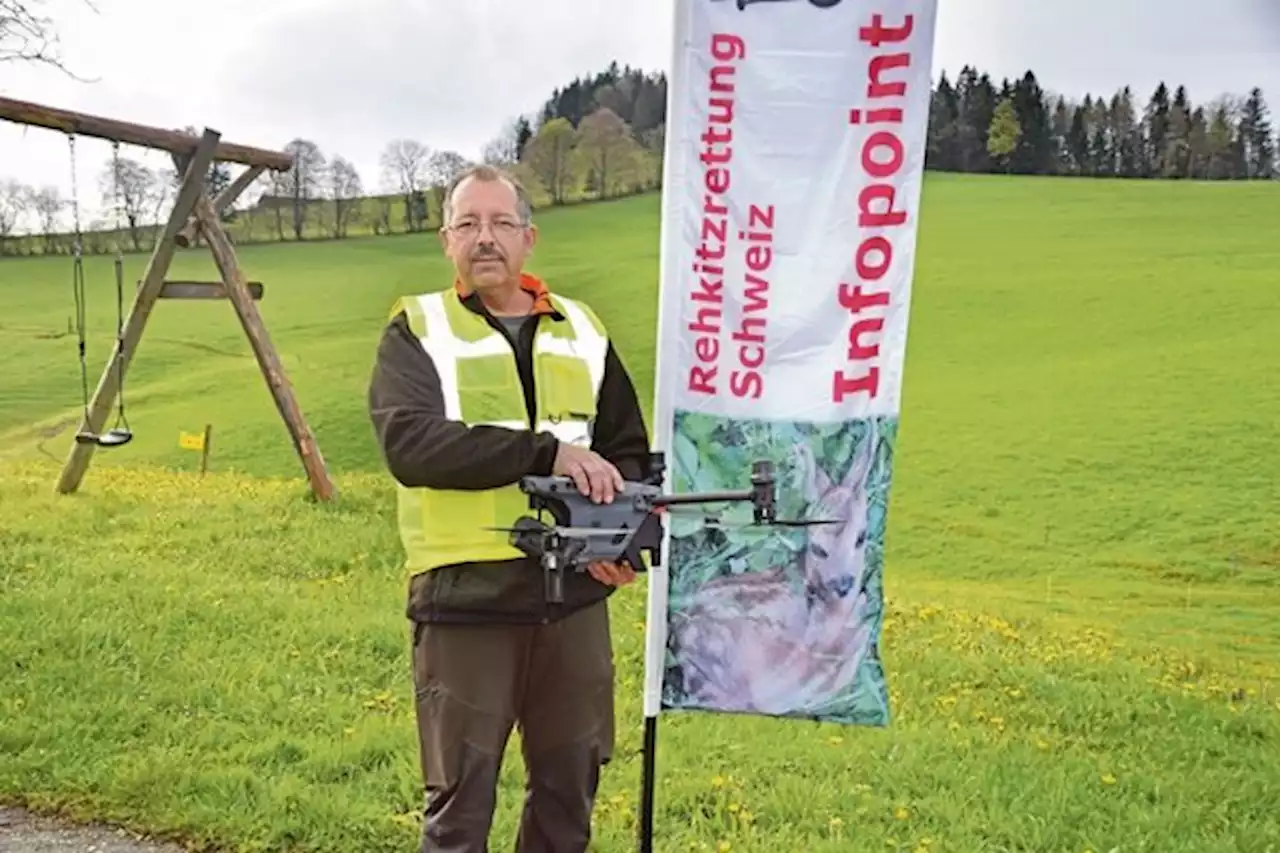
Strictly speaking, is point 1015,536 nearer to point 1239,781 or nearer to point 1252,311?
point 1252,311

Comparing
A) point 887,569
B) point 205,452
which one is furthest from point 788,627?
point 205,452

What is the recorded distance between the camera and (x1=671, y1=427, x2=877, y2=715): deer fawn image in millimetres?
Answer: 3293

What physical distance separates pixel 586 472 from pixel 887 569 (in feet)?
27.1

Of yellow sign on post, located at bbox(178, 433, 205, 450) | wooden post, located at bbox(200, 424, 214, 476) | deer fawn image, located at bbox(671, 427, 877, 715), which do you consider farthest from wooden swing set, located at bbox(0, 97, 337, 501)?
deer fawn image, located at bbox(671, 427, 877, 715)

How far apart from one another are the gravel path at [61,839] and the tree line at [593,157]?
22.6ft

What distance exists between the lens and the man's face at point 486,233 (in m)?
2.64

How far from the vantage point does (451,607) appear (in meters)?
2.62

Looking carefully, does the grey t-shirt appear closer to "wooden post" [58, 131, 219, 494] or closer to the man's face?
the man's face

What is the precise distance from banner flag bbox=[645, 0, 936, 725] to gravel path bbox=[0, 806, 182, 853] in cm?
171

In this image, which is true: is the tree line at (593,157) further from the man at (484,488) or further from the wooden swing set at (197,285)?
the man at (484,488)

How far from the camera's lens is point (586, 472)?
253cm

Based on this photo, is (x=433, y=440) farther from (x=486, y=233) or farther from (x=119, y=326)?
(x=119, y=326)

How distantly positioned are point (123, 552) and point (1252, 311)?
11.9 meters

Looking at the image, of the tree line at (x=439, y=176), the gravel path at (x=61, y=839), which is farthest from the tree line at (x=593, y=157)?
the gravel path at (x=61, y=839)
